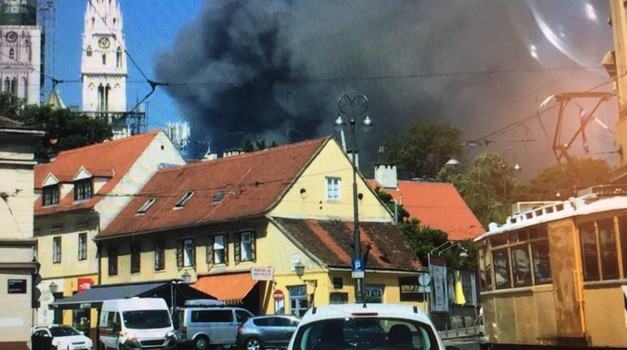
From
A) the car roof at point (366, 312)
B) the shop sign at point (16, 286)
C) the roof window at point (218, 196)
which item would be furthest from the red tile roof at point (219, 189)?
the car roof at point (366, 312)

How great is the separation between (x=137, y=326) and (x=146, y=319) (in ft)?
1.57

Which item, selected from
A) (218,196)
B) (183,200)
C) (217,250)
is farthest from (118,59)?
(217,250)

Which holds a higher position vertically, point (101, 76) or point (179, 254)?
point (101, 76)

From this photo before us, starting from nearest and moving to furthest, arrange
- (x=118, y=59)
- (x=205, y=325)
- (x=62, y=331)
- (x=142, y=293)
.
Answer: (x=205, y=325), (x=62, y=331), (x=142, y=293), (x=118, y=59)

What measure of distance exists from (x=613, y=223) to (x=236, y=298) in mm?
32264

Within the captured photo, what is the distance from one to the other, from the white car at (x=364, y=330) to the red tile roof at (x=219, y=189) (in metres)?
37.4

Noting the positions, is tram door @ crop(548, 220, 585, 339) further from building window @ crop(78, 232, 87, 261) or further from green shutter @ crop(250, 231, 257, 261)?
building window @ crop(78, 232, 87, 261)

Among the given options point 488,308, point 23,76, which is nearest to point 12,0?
point 23,76

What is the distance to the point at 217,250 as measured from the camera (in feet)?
162

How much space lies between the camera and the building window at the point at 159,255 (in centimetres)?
5231

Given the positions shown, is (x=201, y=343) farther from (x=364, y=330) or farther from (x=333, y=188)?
(x=364, y=330)

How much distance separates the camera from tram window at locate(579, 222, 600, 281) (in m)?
15.5

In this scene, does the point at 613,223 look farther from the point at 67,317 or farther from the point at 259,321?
the point at 67,317

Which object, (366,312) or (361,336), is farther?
(361,336)
